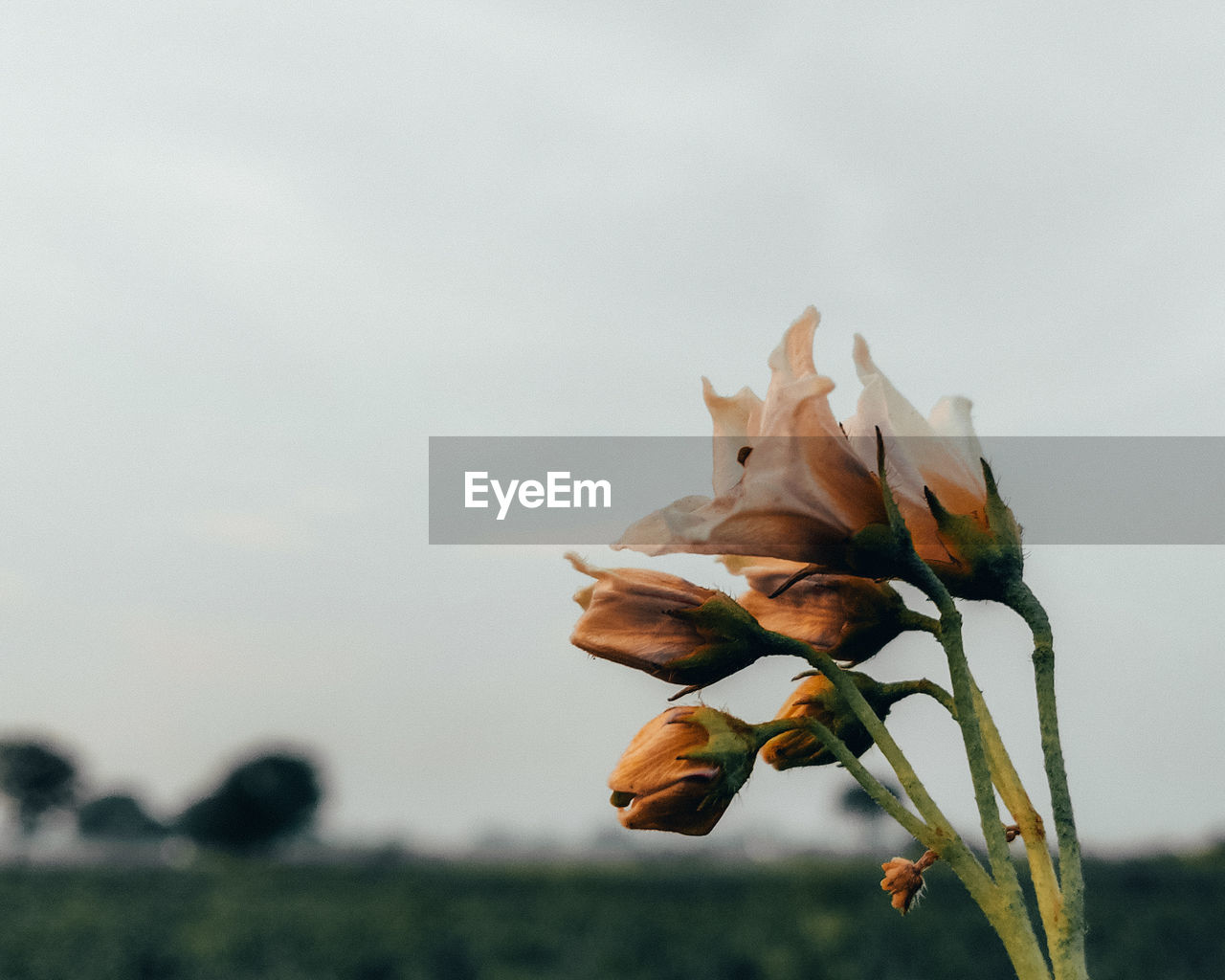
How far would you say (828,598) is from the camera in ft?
5.77

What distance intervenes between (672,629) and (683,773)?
21 cm

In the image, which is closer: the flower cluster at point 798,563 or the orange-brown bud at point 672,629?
the flower cluster at point 798,563

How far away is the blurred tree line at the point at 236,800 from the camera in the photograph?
83.1 m

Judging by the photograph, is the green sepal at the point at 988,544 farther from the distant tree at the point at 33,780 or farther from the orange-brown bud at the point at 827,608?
the distant tree at the point at 33,780

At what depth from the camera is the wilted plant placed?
146 cm

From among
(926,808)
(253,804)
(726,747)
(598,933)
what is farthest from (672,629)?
(253,804)

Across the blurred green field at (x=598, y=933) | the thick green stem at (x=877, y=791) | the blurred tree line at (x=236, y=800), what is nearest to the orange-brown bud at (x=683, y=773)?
the thick green stem at (x=877, y=791)

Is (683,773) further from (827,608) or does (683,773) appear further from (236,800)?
(236,800)

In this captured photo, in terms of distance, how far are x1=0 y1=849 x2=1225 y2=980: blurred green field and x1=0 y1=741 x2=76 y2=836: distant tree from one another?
49341 mm

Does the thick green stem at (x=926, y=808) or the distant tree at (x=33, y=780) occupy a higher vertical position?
the thick green stem at (x=926, y=808)

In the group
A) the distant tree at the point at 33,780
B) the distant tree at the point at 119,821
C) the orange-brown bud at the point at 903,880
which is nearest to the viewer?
the orange-brown bud at the point at 903,880

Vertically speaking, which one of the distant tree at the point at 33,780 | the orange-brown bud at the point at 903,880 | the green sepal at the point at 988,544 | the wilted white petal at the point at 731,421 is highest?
the wilted white petal at the point at 731,421

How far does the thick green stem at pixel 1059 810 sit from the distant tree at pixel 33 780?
90748 millimetres

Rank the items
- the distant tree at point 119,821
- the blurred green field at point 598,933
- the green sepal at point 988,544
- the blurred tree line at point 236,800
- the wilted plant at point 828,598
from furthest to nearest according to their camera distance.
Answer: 1. the distant tree at point 119,821
2. the blurred tree line at point 236,800
3. the blurred green field at point 598,933
4. the green sepal at point 988,544
5. the wilted plant at point 828,598
